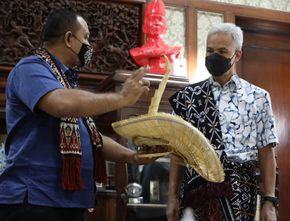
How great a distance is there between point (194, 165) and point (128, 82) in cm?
39

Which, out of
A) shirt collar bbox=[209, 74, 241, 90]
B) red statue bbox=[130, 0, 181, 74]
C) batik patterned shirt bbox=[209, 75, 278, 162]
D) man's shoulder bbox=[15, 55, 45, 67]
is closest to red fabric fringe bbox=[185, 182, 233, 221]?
batik patterned shirt bbox=[209, 75, 278, 162]

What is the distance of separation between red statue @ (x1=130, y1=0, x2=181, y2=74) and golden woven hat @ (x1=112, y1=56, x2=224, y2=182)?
1.34 metres

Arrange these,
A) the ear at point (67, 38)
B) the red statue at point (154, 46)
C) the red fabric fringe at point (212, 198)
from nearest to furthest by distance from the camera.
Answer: the ear at point (67, 38) → the red fabric fringe at point (212, 198) → the red statue at point (154, 46)

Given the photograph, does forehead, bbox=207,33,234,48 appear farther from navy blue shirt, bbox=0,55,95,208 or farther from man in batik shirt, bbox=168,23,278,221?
navy blue shirt, bbox=0,55,95,208

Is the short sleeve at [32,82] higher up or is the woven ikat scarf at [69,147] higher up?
the short sleeve at [32,82]

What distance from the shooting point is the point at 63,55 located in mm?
1799

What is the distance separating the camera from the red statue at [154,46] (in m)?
3.06

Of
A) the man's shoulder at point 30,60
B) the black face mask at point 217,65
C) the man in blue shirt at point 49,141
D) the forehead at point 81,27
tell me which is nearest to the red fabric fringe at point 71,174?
the man in blue shirt at point 49,141

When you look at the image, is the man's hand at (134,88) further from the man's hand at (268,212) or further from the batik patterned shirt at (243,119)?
the man's hand at (268,212)

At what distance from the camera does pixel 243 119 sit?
2041mm

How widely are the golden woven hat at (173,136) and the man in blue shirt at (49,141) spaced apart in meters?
0.08

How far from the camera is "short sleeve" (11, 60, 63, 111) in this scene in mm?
1546

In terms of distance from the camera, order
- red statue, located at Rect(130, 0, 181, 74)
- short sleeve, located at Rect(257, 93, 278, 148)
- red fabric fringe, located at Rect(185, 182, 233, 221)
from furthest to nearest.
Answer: red statue, located at Rect(130, 0, 181, 74) → short sleeve, located at Rect(257, 93, 278, 148) → red fabric fringe, located at Rect(185, 182, 233, 221)

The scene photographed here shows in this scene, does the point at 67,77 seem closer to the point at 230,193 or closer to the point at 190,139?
the point at 190,139
